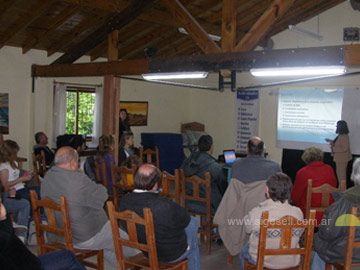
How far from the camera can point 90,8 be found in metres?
6.01

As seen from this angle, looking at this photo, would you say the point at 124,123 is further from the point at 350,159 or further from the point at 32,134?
the point at 350,159

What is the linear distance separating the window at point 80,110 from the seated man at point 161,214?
19.2ft

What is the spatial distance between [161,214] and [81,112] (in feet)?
20.4

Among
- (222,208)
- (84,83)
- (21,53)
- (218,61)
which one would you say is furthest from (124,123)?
(222,208)

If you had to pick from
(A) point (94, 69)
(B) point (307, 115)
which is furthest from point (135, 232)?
(B) point (307, 115)

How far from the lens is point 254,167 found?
3.81 metres

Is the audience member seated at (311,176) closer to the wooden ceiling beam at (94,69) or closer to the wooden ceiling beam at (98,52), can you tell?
the wooden ceiling beam at (94,69)

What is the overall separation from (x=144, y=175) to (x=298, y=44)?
650 centimetres

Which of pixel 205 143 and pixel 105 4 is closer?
pixel 205 143

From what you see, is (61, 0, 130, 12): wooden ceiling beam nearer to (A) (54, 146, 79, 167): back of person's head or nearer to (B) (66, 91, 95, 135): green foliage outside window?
(B) (66, 91, 95, 135): green foliage outside window

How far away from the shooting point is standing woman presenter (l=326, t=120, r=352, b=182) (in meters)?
6.93

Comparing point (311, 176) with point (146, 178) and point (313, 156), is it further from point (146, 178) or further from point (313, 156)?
point (146, 178)

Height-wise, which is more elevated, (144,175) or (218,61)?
(218,61)

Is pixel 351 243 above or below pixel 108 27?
below
